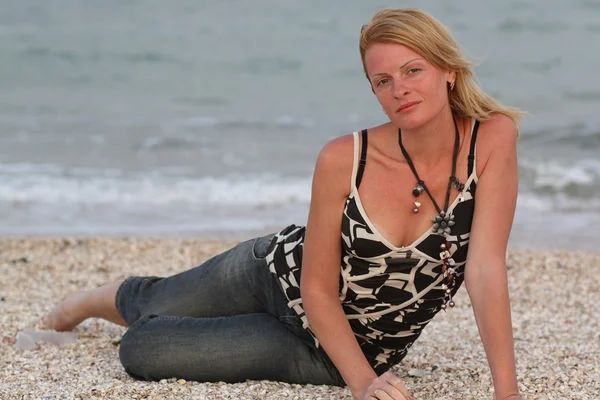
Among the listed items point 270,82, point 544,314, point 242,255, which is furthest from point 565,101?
point 242,255

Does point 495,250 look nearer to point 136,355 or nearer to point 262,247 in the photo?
point 262,247

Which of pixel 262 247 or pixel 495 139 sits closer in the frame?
pixel 495 139

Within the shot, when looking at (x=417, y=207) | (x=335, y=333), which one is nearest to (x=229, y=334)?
(x=335, y=333)

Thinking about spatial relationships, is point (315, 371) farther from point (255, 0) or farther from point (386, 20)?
point (255, 0)

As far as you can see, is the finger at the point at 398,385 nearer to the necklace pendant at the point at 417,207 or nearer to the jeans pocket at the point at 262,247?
the necklace pendant at the point at 417,207

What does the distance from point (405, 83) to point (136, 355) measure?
5.60 feet

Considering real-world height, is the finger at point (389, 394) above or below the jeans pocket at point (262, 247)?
below

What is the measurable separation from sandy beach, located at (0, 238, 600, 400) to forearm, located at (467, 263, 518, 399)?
0.63 m

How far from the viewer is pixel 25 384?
367 cm

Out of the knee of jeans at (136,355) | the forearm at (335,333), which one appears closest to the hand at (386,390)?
the forearm at (335,333)

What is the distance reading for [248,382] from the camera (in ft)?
12.0

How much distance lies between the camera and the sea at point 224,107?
29.2 ft

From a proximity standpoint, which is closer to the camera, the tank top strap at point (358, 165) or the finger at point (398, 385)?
the finger at point (398, 385)

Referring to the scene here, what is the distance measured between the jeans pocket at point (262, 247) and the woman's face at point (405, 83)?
965 mm
